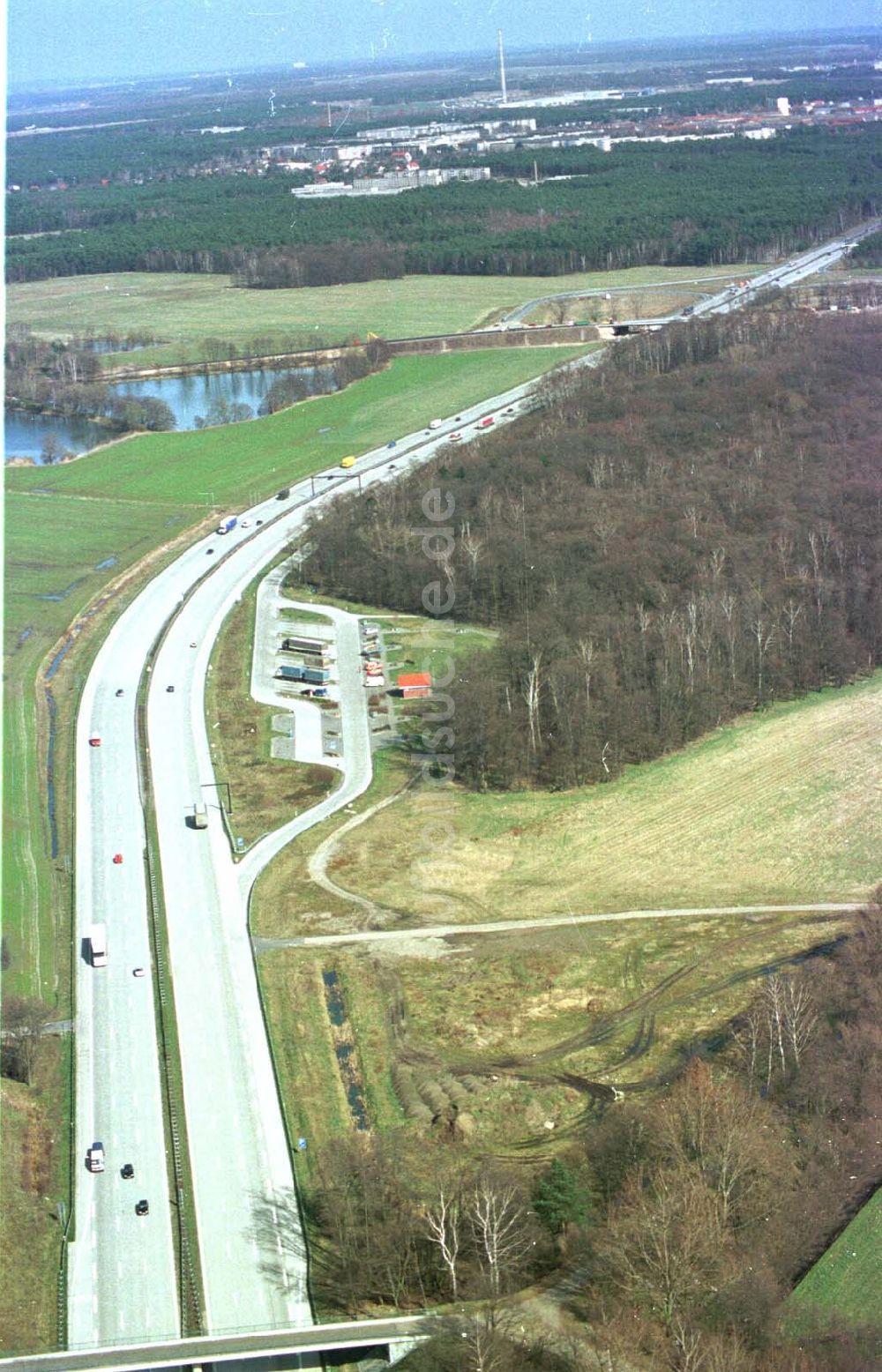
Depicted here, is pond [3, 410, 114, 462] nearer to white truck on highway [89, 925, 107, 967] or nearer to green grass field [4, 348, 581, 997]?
green grass field [4, 348, 581, 997]

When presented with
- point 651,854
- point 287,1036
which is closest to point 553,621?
point 651,854

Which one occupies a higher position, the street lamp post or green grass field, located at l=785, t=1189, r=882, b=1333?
the street lamp post

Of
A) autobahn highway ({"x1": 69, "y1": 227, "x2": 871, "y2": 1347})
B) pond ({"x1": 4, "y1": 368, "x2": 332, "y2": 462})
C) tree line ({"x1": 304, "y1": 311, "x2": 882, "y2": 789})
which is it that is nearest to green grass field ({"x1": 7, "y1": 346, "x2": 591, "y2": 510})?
pond ({"x1": 4, "y1": 368, "x2": 332, "y2": 462})

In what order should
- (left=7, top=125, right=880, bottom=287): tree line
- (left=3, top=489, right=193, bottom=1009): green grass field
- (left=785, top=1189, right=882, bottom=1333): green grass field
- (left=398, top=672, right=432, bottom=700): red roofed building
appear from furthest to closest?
(left=7, top=125, right=880, bottom=287): tree line
(left=398, top=672, right=432, bottom=700): red roofed building
(left=3, top=489, right=193, bottom=1009): green grass field
(left=785, top=1189, right=882, bottom=1333): green grass field

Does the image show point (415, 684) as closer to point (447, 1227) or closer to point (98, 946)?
point (98, 946)

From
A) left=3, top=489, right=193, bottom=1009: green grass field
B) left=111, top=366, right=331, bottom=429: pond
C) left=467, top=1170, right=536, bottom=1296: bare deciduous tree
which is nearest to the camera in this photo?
left=467, top=1170, right=536, bottom=1296: bare deciduous tree

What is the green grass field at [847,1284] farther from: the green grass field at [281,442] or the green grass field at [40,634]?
the green grass field at [281,442]
